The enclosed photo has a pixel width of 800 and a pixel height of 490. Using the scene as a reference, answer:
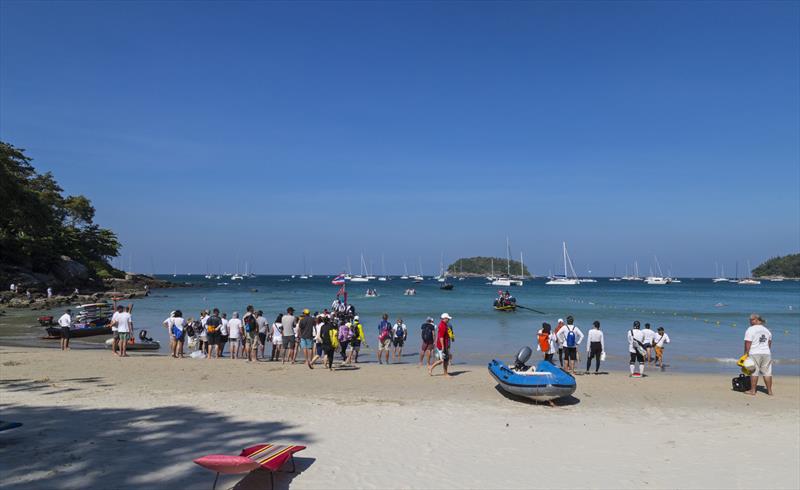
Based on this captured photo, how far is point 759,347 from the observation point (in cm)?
1250

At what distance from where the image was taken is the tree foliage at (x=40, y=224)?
517 inches

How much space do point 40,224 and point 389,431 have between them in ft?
35.3

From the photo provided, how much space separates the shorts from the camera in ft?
41.3

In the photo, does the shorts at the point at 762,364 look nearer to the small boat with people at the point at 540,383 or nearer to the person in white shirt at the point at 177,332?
the small boat with people at the point at 540,383

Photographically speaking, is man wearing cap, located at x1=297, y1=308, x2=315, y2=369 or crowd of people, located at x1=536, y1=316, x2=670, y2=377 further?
man wearing cap, located at x1=297, y1=308, x2=315, y2=369

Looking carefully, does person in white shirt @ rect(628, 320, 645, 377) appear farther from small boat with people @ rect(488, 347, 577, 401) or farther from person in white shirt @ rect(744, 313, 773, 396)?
small boat with people @ rect(488, 347, 577, 401)

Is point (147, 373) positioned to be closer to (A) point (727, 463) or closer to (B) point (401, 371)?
(B) point (401, 371)

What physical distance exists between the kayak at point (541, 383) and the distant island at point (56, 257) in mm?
27433

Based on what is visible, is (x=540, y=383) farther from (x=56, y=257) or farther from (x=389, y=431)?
(x=56, y=257)

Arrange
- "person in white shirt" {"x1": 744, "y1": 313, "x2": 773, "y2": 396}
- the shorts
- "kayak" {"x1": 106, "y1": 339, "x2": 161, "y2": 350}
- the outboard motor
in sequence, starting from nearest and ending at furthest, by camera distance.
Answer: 1. the outboard motor
2. "person in white shirt" {"x1": 744, "y1": 313, "x2": 773, "y2": 396}
3. the shorts
4. "kayak" {"x1": 106, "y1": 339, "x2": 161, "y2": 350}

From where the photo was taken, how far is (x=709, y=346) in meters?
24.3

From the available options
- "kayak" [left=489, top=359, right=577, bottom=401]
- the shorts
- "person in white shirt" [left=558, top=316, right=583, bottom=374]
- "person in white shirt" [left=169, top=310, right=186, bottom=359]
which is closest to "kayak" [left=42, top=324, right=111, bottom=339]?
"person in white shirt" [left=169, top=310, right=186, bottom=359]

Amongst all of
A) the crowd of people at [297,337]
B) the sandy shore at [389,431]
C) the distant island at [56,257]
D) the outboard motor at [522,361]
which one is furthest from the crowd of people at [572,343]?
the distant island at [56,257]

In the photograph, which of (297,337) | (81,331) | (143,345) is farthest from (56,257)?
(297,337)
